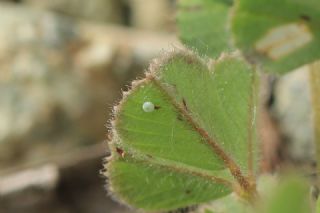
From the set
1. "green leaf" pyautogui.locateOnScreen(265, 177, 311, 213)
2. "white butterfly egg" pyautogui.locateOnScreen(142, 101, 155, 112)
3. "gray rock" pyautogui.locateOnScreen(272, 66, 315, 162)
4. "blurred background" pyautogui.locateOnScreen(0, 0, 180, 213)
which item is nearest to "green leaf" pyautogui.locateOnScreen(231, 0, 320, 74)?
"white butterfly egg" pyautogui.locateOnScreen(142, 101, 155, 112)

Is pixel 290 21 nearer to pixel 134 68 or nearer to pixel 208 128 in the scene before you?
pixel 208 128

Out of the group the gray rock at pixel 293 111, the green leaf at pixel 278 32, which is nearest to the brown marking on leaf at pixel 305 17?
the green leaf at pixel 278 32

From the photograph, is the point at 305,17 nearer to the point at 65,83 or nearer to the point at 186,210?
the point at 186,210

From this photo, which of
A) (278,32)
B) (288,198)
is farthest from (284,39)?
(288,198)

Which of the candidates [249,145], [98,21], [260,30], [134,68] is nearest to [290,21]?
[260,30]

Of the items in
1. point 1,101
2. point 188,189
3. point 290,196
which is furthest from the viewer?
point 1,101

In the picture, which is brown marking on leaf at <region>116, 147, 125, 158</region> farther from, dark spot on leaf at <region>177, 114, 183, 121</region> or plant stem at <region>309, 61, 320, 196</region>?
plant stem at <region>309, 61, 320, 196</region>
